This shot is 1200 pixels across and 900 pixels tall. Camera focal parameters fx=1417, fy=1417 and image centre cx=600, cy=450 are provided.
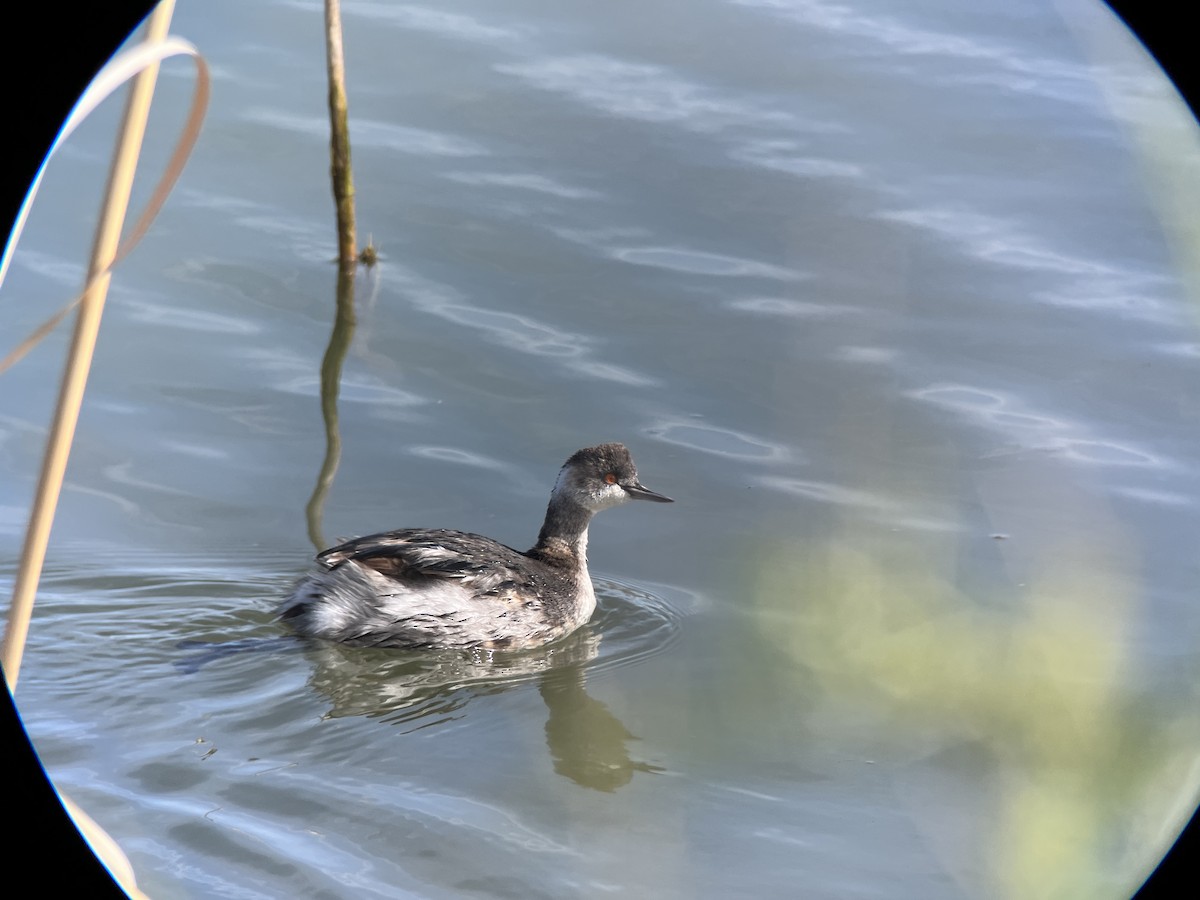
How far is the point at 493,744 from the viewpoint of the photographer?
5.16 metres

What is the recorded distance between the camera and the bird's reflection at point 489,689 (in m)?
5.12

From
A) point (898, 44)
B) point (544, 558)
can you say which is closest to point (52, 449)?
point (544, 558)

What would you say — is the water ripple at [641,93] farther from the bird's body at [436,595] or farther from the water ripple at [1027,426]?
the bird's body at [436,595]

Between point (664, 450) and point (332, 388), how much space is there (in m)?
1.88

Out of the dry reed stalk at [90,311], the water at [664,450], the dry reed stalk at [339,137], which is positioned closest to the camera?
the dry reed stalk at [90,311]

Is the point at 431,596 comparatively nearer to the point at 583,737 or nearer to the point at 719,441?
the point at 583,737

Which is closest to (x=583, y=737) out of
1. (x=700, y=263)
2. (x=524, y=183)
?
(x=700, y=263)

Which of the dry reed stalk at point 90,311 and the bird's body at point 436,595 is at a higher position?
the dry reed stalk at point 90,311

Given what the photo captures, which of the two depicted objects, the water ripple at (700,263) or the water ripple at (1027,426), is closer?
the water ripple at (1027,426)

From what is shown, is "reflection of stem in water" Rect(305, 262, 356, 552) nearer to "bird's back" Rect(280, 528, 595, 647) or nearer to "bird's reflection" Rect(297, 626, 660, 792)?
"bird's back" Rect(280, 528, 595, 647)

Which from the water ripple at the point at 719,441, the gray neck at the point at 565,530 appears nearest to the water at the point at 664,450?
the water ripple at the point at 719,441

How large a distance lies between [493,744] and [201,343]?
363 centimetres

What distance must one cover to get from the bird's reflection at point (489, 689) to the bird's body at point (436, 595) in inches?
3.1

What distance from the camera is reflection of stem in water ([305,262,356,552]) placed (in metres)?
6.79
